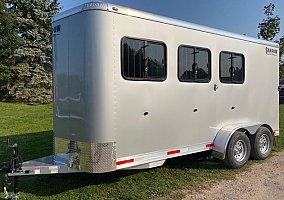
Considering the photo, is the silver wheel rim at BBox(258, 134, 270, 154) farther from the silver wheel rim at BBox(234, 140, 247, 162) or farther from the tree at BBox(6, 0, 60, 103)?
the tree at BBox(6, 0, 60, 103)

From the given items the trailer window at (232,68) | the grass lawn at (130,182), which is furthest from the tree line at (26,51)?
the trailer window at (232,68)

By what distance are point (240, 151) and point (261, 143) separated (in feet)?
3.06

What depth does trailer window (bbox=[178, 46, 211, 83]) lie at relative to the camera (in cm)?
527

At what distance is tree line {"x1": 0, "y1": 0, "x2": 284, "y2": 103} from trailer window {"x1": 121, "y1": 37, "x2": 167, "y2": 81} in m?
19.1

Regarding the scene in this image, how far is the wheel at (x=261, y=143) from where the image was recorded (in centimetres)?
664

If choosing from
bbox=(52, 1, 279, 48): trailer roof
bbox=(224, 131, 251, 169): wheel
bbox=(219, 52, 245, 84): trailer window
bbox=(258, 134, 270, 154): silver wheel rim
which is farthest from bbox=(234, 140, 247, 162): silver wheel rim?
bbox=(52, 1, 279, 48): trailer roof

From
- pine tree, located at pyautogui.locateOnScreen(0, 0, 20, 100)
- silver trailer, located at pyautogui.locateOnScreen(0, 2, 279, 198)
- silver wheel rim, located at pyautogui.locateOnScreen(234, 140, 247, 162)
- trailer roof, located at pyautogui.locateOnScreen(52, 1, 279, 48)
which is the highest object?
pine tree, located at pyautogui.locateOnScreen(0, 0, 20, 100)

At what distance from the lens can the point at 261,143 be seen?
696cm

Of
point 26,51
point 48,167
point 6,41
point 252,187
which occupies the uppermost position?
point 6,41

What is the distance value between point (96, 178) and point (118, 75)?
7.06 feet

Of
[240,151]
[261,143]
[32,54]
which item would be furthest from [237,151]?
[32,54]

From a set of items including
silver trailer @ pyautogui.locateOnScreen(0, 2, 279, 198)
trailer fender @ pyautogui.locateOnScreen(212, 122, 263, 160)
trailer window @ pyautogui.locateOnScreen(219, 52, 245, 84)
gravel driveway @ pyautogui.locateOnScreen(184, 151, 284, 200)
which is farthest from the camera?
trailer window @ pyautogui.locateOnScreen(219, 52, 245, 84)

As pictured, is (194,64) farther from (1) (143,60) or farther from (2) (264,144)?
(2) (264,144)

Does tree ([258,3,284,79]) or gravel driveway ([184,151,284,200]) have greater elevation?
tree ([258,3,284,79])
